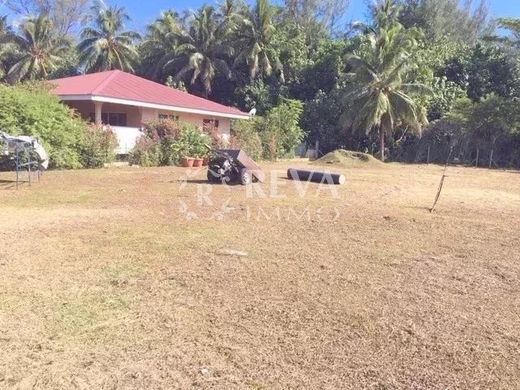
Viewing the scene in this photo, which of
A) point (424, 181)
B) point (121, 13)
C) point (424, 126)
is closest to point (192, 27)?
point (121, 13)

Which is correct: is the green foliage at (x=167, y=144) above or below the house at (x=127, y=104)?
below

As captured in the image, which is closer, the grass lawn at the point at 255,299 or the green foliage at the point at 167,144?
the grass lawn at the point at 255,299

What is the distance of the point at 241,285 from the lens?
188 inches

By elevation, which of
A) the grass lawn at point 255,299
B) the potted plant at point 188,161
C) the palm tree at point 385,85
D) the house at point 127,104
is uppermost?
the palm tree at point 385,85

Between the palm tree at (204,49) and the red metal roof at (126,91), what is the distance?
379 inches

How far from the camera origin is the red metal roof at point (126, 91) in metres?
19.4

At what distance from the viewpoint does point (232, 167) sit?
42.0ft

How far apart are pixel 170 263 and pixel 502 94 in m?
31.3

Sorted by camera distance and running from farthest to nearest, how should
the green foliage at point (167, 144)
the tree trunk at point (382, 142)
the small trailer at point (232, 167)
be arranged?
the tree trunk at point (382, 142) → the green foliage at point (167, 144) → the small trailer at point (232, 167)

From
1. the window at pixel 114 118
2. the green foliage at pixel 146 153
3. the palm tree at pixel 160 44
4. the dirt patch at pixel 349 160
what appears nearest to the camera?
the green foliage at pixel 146 153

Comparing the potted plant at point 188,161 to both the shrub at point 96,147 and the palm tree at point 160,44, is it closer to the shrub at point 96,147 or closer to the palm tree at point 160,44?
the shrub at point 96,147

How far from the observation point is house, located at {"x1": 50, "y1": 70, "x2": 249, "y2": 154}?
754 inches

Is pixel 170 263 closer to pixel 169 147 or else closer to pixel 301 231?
pixel 301 231

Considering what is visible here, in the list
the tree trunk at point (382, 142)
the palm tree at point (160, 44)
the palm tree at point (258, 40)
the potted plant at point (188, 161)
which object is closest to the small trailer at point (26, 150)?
the potted plant at point (188, 161)
